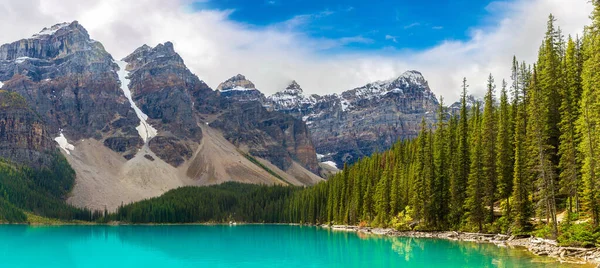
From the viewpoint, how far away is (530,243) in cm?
5369

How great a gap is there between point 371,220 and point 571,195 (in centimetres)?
5619

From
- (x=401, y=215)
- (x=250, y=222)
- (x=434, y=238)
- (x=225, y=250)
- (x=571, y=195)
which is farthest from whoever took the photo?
(x=250, y=222)

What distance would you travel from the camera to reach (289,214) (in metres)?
176

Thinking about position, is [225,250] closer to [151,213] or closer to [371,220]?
[371,220]

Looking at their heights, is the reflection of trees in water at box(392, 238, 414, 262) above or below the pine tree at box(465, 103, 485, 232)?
below

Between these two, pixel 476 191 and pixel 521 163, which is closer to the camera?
pixel 521 163

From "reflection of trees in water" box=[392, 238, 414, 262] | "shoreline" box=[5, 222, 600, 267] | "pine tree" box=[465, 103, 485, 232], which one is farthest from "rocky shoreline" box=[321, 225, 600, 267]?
"reflection of trees in water" box=[392, 238, 414, 262]

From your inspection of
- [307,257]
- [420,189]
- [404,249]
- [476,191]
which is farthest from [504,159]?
[307,257]

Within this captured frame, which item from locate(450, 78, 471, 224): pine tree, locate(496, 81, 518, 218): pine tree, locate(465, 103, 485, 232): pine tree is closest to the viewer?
locate(496, 81, 518, 218): pine tree

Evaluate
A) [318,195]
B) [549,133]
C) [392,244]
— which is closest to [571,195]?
[549,133]

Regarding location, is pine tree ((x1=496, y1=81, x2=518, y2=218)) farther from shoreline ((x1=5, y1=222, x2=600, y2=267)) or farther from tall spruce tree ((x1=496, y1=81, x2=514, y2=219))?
shoreline ((x1=5, y1=222, x2=600, y2=267))

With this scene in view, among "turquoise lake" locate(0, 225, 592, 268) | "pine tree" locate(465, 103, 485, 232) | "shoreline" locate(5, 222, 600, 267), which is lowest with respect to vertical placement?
"turquoise lake" locate(0, 225, 592, 268)

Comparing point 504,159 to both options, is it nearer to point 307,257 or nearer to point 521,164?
point 521,164

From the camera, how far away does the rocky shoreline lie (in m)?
41.0
